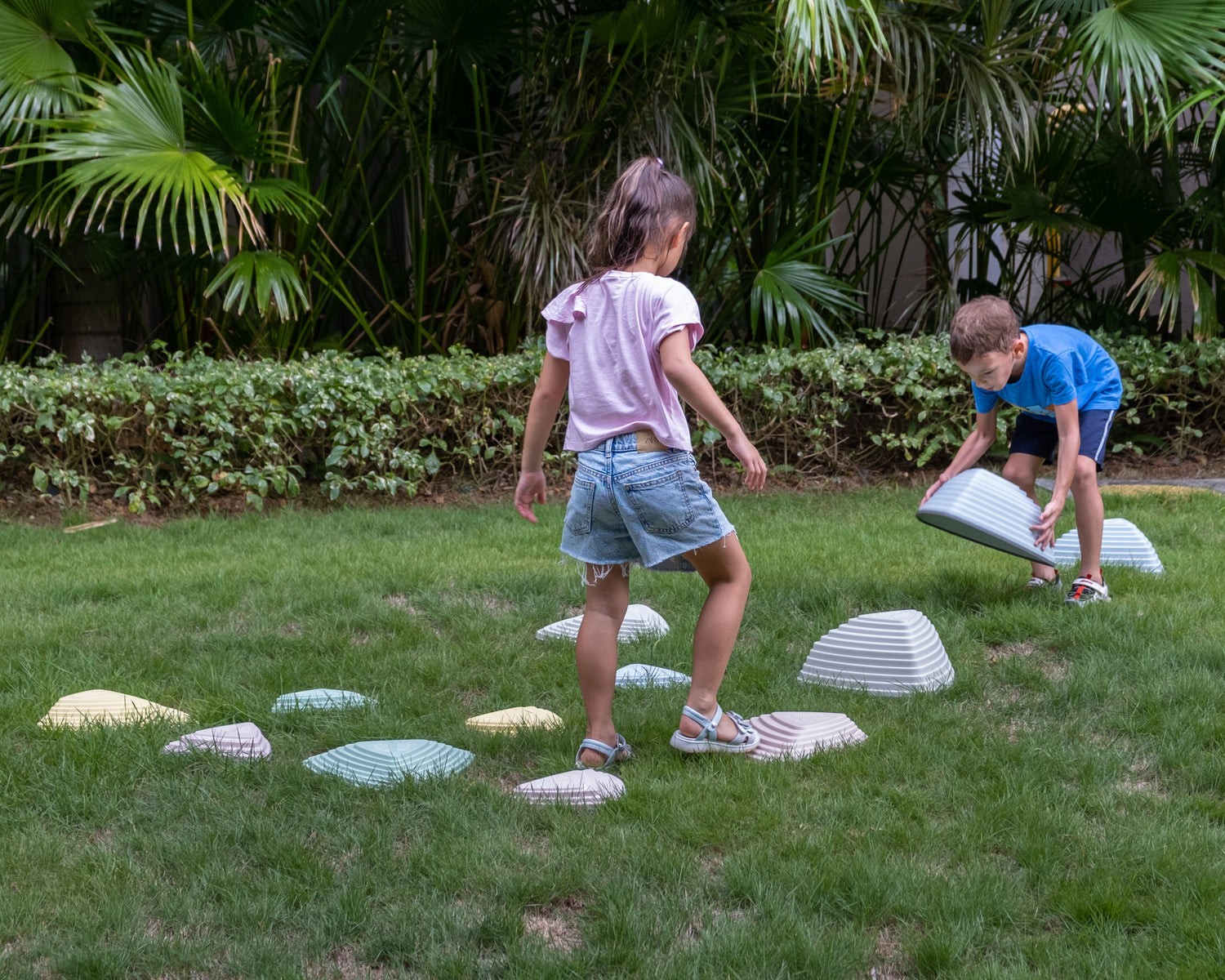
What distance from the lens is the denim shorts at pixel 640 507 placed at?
8.08 ft

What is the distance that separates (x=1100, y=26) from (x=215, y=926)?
5817mm

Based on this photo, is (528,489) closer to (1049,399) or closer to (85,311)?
(1049,399)

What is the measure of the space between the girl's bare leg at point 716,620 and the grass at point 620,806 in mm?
125

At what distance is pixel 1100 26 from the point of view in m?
5.97

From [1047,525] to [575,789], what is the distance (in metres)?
1.83

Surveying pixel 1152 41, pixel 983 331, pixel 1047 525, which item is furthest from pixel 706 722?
pixel 1152 41

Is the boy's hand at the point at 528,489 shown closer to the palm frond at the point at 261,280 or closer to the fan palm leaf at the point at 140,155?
the fan palm leaf at the point at 140,155

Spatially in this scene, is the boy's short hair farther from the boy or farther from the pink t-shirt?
the pink t-shirt

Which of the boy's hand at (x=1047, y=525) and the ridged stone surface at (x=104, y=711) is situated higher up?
the boy's hand at (x=1047, y=525)

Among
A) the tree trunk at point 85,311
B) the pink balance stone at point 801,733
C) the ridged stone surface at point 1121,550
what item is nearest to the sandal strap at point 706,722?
the pink balance stone at point 801,733

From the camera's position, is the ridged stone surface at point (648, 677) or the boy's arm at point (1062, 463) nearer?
the ridged stone surface at point (648, 677)

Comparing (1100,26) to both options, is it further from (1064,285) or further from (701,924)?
(701,924)

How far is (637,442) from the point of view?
2496 mm

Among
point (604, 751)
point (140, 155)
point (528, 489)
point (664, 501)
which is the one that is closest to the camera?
point (664, 501)
